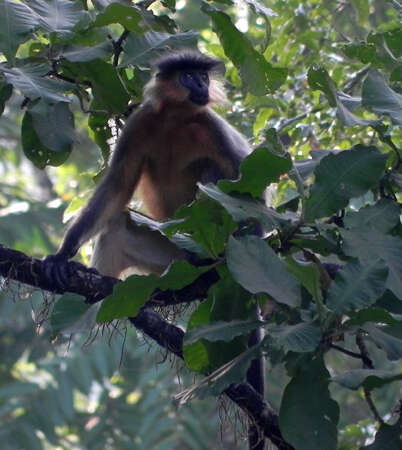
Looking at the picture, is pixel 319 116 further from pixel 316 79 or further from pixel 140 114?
pixel 316 79

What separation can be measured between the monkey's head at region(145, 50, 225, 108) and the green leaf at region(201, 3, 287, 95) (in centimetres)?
208

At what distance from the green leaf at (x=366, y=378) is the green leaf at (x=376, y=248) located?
0.32 metres

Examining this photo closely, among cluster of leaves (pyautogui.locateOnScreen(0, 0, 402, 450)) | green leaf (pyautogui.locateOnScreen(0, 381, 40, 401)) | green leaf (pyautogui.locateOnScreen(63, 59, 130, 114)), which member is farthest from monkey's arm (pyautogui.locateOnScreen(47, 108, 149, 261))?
green leaf (pyautogui.locateOnScreen(0, 381, 40, 401))

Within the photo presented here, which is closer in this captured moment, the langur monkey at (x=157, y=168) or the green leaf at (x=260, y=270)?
the green leaf at (x=260, y=270)

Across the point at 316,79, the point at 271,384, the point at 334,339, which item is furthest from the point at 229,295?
the point at 271,384

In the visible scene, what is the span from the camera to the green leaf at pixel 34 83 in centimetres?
288

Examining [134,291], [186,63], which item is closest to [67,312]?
[134,291]

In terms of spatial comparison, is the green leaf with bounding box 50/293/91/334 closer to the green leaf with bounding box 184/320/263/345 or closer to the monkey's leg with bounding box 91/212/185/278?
the green leaf with bounding box 184/320/263/345

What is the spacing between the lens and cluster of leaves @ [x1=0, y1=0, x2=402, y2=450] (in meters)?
2.49

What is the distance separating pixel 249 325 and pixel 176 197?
2726 mm

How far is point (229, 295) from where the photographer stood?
2723 millimetres

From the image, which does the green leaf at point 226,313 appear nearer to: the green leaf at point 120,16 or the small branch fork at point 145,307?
the small branch fork at point 145,307

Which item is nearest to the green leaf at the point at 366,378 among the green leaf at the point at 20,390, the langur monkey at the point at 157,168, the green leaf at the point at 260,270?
the green leaf at the point at 260,270

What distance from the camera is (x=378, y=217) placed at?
9.41ft
